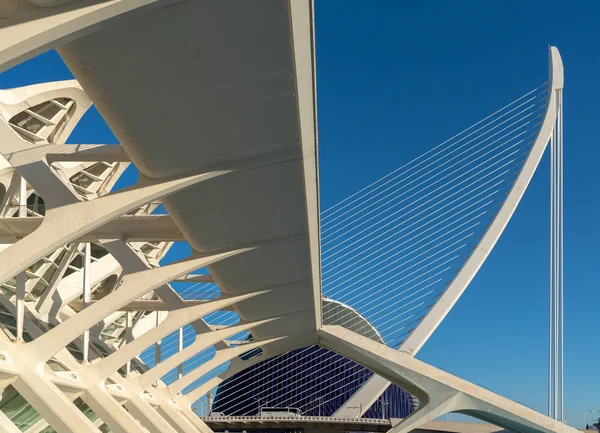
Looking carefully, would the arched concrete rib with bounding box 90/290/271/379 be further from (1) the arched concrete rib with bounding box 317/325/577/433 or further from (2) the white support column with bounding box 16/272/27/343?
(1) the arched concrete rib with bounding box 317/325/577/433

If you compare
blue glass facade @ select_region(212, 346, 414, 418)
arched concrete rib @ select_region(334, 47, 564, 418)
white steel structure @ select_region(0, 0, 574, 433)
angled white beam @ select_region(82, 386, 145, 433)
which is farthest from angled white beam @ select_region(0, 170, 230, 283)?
blue glass facade @ select_region(212, 346, 414, 418)

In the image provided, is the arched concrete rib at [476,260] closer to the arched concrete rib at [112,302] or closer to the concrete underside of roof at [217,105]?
the arched concrete rib at [112,302]

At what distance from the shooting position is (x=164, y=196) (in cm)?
1210

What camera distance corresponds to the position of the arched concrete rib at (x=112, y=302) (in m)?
14.3

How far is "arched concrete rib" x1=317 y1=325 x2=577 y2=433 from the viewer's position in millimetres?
25688

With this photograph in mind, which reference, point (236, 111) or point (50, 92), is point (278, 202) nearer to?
point (236, 111)

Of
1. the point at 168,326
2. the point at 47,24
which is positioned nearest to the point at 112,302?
the point at 168,326

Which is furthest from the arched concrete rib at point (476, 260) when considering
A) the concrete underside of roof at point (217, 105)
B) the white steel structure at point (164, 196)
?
the concrete underside of roof at point (217, 105)

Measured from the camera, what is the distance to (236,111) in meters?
9.66

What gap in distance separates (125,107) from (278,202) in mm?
4914

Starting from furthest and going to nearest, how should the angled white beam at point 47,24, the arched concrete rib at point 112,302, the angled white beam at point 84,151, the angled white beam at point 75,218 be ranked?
1. the arched concrete rib at point 112,302
2. the angled white beam at point 75,218
3. the angled white beam at point 84,151
4. the angled white beam at point 47,24

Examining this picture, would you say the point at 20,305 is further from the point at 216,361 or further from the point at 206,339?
the point at 216,361

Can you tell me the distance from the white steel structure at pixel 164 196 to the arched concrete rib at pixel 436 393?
0.19 feet

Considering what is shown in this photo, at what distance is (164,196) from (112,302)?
424cm
